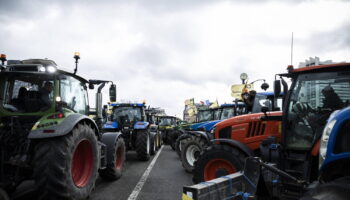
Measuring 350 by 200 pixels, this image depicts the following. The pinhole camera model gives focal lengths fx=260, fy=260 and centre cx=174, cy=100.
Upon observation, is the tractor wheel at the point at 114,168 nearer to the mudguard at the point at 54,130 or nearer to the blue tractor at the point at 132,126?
the mudguard at the point at 54,130

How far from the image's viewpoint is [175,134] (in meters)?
14.0

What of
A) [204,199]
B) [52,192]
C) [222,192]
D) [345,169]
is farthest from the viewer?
[52,192]

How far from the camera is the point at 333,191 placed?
2.02 meters

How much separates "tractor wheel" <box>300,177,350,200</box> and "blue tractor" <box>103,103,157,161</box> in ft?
26.2

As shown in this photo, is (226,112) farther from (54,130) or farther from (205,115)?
(54,130)

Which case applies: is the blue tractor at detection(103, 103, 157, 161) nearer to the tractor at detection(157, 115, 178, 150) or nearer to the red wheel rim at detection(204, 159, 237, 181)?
the red wheel rim at detection(204, 159, 237, 181)

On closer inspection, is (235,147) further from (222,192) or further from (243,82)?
(243,82)

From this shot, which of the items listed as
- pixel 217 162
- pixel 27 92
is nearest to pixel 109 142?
pixel 27 92

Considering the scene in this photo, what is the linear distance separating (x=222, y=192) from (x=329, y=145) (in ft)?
4.70

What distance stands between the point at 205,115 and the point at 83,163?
8950 millimetres

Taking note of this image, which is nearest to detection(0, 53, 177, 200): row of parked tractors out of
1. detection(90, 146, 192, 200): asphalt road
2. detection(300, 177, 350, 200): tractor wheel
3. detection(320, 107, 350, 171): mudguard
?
detection(90, 146, 192, 200): asphalt road

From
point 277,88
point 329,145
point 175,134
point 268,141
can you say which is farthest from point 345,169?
point 175,134

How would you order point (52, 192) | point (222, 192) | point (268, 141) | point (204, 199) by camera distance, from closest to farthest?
point (204, 199)
point (222, 192)
point (52, 192)
point (268, 141)

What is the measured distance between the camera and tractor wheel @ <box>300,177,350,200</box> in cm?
195
